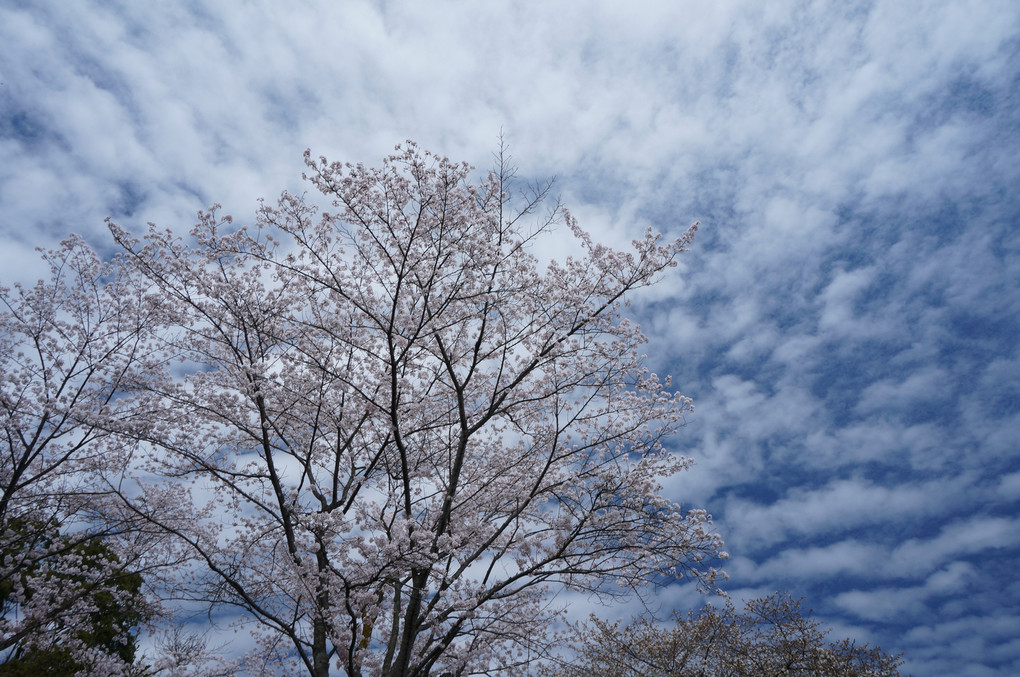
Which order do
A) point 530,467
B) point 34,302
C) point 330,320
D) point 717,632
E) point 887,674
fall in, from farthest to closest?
1. point 717,632
2. point 887,674
3. point 34,302
4. point 530,467
5. point 330,320

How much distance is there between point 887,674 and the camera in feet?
51.8

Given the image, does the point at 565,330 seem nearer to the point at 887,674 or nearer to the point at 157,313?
the point at 157,313

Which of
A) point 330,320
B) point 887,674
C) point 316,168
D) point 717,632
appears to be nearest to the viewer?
point 316,168

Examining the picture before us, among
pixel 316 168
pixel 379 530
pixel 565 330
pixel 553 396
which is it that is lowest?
pixel 379 530

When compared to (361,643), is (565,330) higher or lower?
higher

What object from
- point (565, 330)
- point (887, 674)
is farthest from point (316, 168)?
point (887, 674)

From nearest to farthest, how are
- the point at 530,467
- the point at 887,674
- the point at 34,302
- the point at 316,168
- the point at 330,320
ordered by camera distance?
the point at 316,168 → the point at 330,320 → the point at 530,467 → the point at 34,302 → the point at 887,674

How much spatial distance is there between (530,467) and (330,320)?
4.39 meters

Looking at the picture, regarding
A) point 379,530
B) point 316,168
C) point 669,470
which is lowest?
point 379,530

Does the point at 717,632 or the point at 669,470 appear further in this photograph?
the point at 717,632

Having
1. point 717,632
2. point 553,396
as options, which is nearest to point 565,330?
point 553,396

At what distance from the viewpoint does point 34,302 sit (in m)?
11.9

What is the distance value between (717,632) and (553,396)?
1230 cm

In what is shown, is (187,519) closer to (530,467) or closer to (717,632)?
(530,467)
